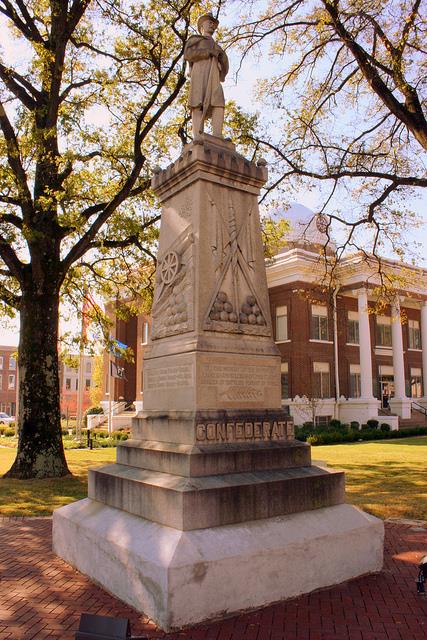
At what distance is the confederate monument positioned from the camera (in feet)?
15.4

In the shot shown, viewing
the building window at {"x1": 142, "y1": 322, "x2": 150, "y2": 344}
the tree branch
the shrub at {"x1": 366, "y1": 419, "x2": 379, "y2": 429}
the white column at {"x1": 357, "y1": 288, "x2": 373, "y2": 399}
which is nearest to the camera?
the tree branch

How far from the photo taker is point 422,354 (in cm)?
4169

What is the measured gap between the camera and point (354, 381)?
37.3m

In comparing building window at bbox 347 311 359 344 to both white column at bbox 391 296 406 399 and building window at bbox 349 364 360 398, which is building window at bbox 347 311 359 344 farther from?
white column at bbox 391 296 406 399

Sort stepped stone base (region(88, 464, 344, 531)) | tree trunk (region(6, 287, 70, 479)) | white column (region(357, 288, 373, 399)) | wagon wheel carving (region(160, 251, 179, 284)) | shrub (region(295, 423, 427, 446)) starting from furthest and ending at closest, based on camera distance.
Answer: white column (region(357, 288, 373, 399)), shrub (region(295, 423, 427, 446)), tree trunk (region(6, 287, 70, 479)), wagon wheel carving (region(160, 251, 179, 284)), stepped stone base (region(88, 464, 344, 531))

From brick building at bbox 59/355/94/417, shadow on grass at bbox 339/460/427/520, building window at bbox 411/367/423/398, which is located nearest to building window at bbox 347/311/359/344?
building window at bbox 411/367/423/398

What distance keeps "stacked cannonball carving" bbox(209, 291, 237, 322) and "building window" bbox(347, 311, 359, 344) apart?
1285 inches

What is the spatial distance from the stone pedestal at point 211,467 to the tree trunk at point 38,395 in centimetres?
771

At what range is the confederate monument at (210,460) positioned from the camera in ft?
15.4

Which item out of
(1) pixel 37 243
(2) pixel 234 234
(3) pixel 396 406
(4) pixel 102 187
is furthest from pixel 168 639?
(3) pixel 396 406

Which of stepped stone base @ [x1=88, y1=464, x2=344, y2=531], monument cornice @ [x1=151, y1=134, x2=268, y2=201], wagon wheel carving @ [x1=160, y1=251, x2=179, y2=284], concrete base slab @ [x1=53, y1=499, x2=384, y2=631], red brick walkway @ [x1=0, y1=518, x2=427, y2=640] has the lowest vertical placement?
red brick walkway @ [x1=0, y1=518, x2=427, y2=640]

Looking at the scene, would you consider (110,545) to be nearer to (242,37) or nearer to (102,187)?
(102,187)

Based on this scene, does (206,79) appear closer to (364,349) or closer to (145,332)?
(364,349)

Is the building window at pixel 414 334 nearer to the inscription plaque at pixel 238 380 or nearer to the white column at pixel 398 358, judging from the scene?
the white column at pixel 398 358
